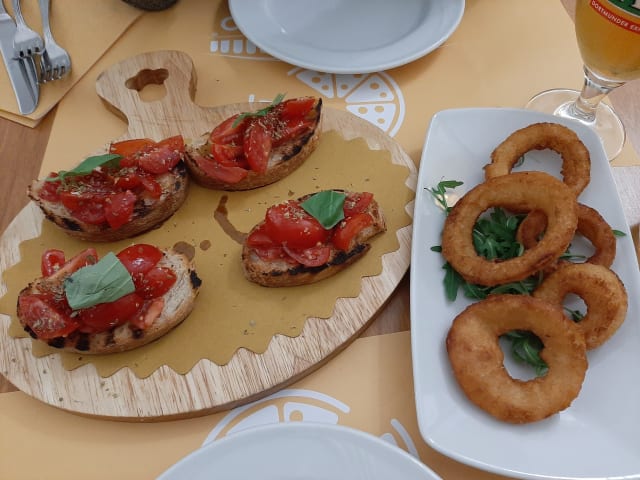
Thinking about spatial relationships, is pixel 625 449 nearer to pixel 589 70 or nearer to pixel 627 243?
pixel 627 243

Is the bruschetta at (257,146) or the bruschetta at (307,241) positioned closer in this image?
the bruschetta at (307,241)

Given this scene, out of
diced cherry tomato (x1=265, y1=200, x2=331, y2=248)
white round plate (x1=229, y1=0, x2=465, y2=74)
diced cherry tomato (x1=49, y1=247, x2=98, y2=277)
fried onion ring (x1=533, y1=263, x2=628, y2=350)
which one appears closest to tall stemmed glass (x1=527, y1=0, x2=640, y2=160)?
white round plate (x1=229, y1=0, x2=465, y2=74)

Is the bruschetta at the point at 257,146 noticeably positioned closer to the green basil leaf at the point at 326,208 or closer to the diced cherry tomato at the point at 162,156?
the diced cherry tomato at the point at 162,156

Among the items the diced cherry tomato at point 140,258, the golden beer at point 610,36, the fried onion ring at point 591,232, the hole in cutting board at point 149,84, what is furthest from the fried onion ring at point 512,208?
the hole in cutting board at point 149,84

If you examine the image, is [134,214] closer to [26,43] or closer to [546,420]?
[26,43]

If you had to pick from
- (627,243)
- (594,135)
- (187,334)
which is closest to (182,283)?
(187,334)

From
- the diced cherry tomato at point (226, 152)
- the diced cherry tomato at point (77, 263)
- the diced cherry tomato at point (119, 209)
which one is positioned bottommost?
the diced cherry tomato at point (77, 263)
